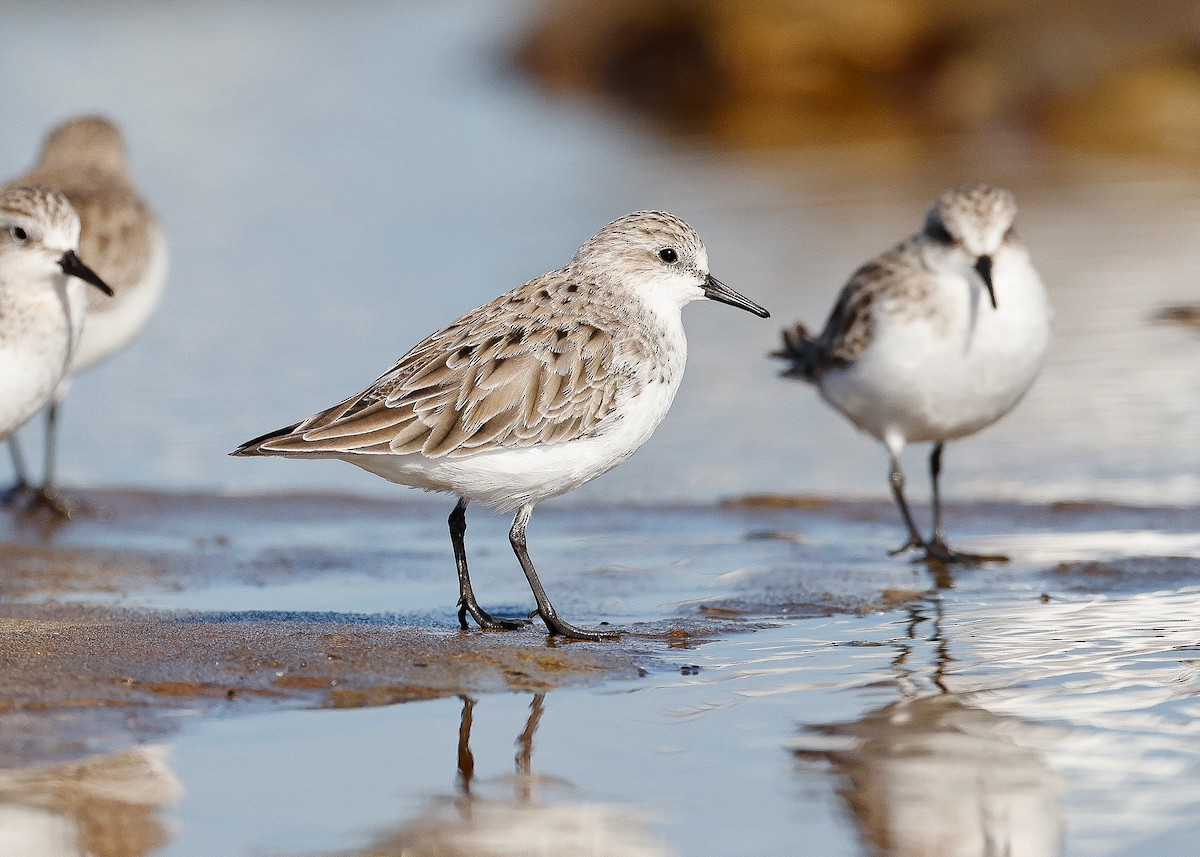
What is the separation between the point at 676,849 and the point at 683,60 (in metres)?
25.9

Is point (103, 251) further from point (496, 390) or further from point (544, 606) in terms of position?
point (544, 606)

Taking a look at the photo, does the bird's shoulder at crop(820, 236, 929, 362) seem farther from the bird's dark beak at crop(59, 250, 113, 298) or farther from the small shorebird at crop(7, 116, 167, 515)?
the small shorebird at crop(7, 116, 167, 515)

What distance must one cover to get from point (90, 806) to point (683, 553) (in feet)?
14.5

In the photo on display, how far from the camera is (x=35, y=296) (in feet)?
26.8

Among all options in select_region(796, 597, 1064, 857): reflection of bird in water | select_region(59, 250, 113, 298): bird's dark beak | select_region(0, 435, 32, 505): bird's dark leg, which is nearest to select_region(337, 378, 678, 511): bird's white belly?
select_region(796, 597, 1064, 857): reflection of bird in water

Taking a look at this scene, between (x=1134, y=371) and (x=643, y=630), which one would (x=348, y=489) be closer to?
(x=643, y=630)

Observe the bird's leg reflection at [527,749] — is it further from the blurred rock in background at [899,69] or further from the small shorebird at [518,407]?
the blurred rock in background at [899,69]

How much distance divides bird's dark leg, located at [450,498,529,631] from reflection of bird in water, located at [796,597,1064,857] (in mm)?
1817

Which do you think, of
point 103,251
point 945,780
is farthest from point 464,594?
point 103,251

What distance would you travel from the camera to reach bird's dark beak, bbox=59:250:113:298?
8234 millimetres

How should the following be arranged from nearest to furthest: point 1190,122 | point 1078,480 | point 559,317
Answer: point 559,317
point 1078,480
point 1190,122

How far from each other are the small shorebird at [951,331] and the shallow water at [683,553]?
73 centimetres

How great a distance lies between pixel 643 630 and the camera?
6.96 meters

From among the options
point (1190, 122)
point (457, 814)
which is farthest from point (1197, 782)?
point (1190, 122)
